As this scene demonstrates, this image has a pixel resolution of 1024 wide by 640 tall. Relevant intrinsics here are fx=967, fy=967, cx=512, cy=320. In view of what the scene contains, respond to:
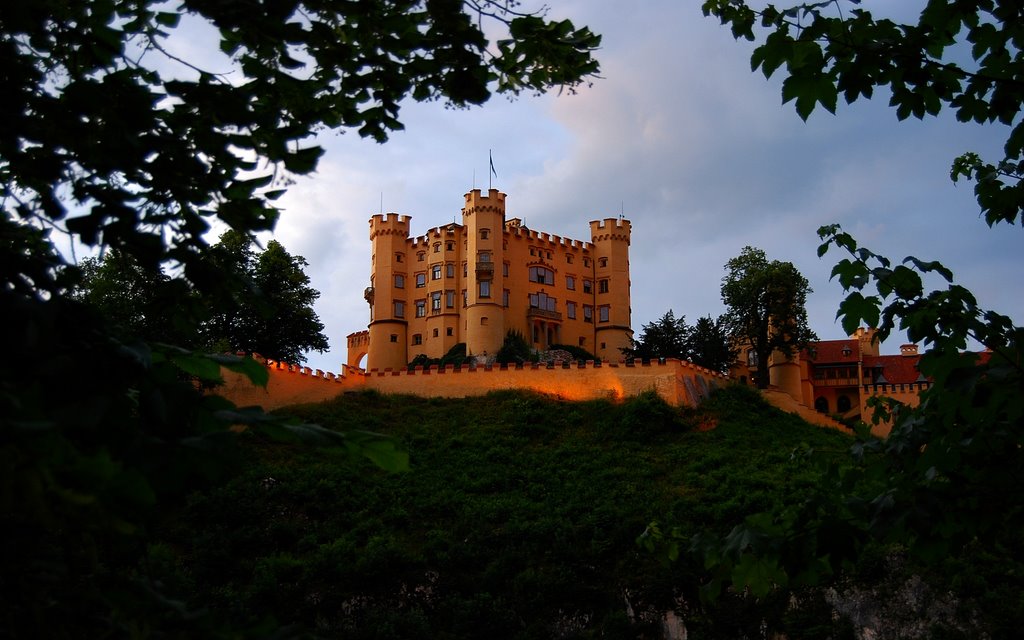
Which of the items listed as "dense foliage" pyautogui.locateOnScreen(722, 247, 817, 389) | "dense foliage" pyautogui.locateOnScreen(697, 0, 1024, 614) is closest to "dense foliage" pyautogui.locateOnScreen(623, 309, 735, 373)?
"dense foliage" pyautogui.locateOnScreen(722, 247, 817, 389)

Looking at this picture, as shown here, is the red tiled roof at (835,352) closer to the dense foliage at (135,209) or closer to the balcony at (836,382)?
the balcony at (836,382)

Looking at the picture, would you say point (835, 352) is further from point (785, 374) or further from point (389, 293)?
point (389, 293)

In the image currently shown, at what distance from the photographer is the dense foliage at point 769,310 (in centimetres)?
5788

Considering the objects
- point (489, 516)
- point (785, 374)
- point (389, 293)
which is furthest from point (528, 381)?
point (785, 374)

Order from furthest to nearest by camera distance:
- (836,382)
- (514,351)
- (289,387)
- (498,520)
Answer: (836,382), (514,351), (289,387), (498,520)

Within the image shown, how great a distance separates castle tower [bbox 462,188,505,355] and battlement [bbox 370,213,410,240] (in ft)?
15.1

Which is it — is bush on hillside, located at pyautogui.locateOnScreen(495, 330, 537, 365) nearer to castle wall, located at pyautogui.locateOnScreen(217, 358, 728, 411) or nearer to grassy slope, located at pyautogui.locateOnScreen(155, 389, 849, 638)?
castle wall, located at pyautogui.locateOnScreen(217, 358, 728, 411)

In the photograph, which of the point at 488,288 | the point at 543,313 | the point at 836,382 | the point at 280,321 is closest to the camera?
the point at 280,321

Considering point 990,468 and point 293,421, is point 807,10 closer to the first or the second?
point 990,468

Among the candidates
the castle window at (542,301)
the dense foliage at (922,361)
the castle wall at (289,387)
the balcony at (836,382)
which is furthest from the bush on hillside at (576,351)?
the dense foliage at (922,361)

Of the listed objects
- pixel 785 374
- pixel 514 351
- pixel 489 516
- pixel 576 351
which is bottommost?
pixel 489 516

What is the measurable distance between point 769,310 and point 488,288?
57.2 ft

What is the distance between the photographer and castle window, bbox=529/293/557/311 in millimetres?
64438

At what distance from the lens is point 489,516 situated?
3094 cm
